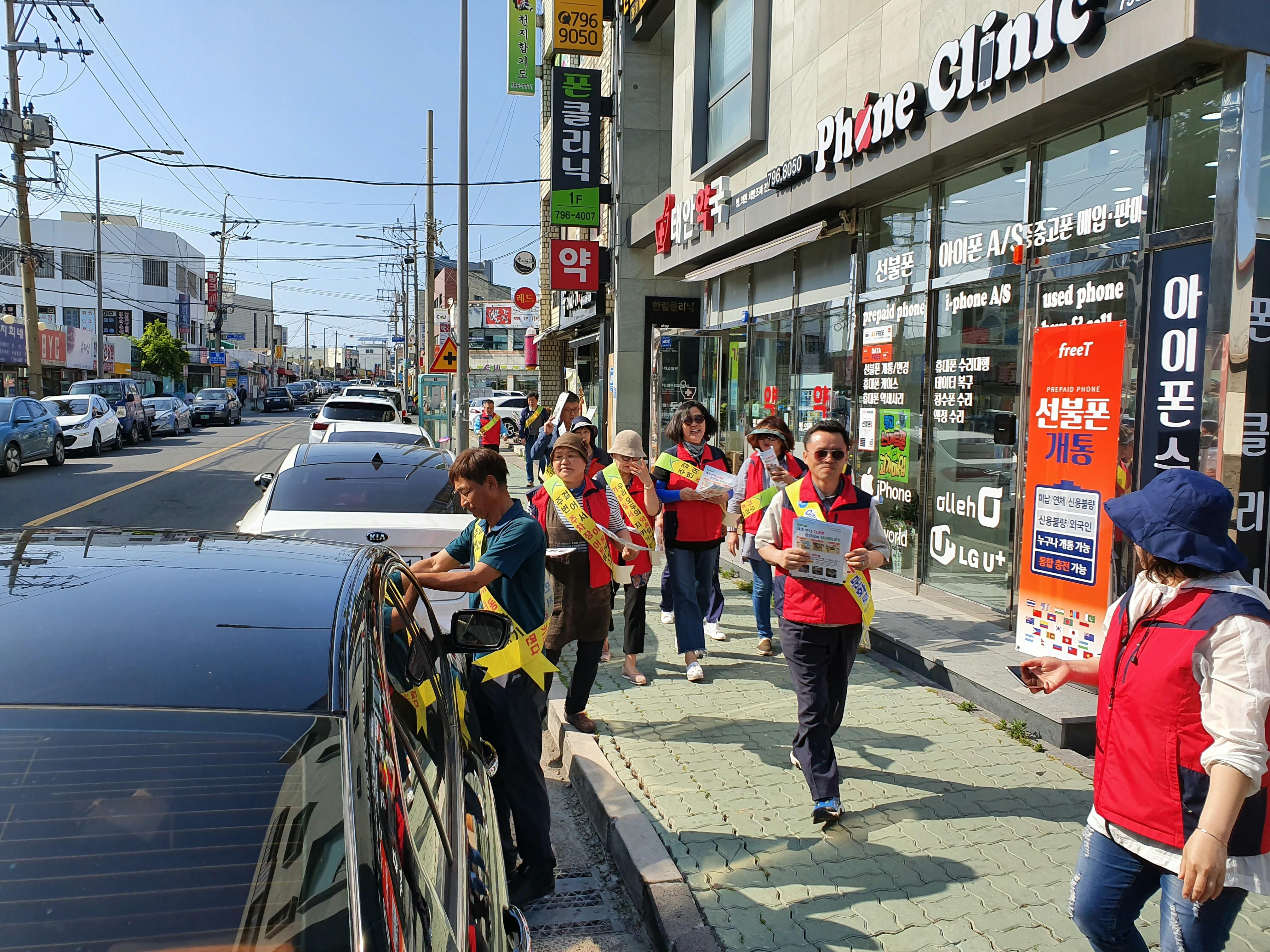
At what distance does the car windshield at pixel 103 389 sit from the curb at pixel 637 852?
2746 centimetres

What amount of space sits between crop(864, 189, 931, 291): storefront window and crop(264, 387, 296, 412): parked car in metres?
58.1

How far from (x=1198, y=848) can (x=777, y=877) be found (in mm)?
1999

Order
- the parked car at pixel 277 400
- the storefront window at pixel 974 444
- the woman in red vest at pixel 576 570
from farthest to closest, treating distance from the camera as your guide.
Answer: the parked car at pixel 277 400 < the storefront window at pixel 974 444 < the woman in red vest at pixel 576 570

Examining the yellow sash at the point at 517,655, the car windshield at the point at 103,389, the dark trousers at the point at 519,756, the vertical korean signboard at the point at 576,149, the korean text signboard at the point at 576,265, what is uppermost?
the vertical korean signboard at the point at 576,149

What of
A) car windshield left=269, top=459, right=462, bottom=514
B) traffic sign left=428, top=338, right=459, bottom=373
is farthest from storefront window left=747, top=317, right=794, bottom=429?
traffic sign left=428, top=338, right=459, bottom=373

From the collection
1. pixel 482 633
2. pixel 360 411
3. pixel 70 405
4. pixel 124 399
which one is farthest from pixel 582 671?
pixel 124 399

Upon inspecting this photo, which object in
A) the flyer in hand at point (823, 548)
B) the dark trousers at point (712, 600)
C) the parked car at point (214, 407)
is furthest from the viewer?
the parked car at point (214, 407)

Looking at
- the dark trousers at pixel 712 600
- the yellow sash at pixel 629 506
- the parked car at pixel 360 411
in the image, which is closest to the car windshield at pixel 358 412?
the parked car at pixel 360 411

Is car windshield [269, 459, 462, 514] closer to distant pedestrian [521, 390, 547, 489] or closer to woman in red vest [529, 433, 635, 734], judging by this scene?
woman in red vest [529, 433, 635, 734]

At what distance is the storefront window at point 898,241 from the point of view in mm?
9016

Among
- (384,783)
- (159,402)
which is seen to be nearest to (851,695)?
(384,783)

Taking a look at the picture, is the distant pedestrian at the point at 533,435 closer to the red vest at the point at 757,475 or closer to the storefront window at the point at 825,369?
the storefront window at the point at 825,369

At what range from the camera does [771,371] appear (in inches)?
507

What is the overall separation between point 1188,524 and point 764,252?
9.68 meters
